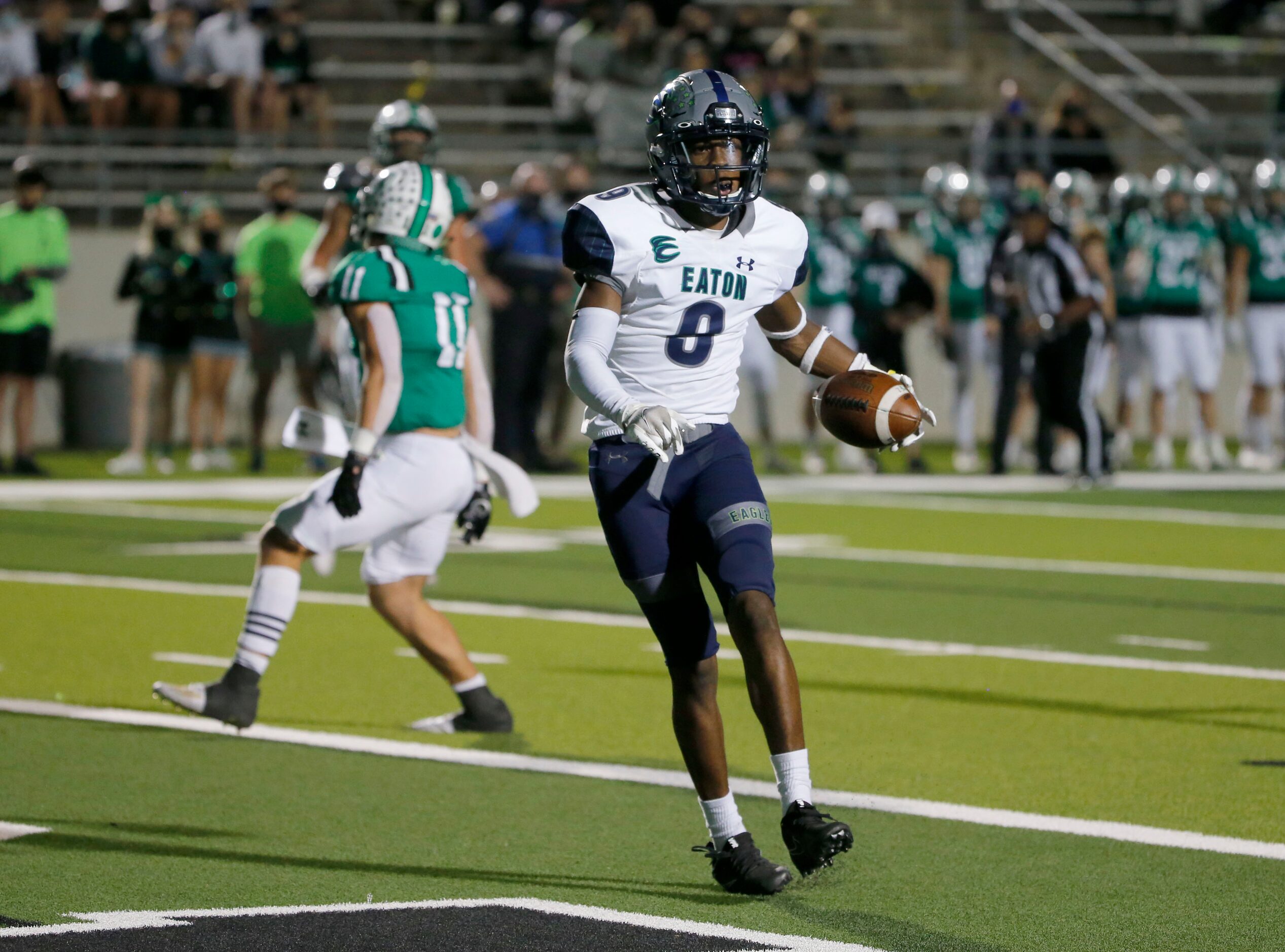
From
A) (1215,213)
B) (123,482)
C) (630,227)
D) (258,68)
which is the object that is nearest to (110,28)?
(258,68)

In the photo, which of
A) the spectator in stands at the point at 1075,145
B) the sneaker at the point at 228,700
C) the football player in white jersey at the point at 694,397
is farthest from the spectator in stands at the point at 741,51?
the football player in white jersey at the point at 694,397

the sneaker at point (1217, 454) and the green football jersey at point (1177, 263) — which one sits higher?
the green football jersey at point (1177, 263)

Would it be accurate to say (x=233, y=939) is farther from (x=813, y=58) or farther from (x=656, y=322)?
(x=813, y=58)

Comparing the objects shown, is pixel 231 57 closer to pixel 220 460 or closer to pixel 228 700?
pixel 220 460

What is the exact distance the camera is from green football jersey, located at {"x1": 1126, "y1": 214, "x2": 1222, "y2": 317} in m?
17.1

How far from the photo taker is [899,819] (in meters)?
5.54

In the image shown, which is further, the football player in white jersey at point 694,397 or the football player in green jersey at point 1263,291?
the football player in green jersey at point 1263,291

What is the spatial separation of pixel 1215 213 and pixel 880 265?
3.06 meters

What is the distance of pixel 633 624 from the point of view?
360 inches

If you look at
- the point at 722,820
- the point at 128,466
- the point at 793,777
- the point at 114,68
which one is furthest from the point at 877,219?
the point at 793,777

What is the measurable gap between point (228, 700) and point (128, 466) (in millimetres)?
10616

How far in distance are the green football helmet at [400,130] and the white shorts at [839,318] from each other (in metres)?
8.75

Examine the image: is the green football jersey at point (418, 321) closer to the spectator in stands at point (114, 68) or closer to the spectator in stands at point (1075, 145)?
the spectator in stands at point (114, 68)

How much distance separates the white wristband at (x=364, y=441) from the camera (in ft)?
21.1
